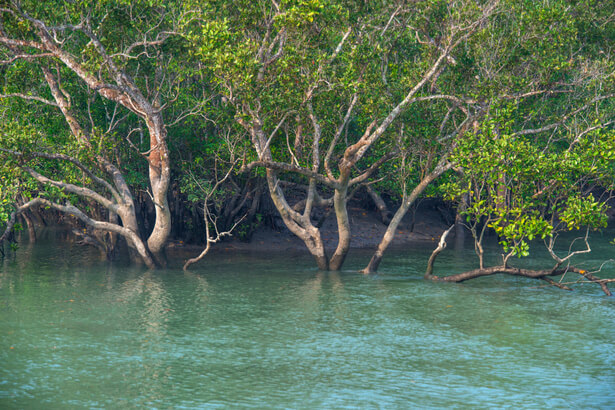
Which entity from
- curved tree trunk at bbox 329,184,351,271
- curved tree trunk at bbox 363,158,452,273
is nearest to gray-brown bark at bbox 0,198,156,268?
curved tree trunk at bbox 329,184,351,271

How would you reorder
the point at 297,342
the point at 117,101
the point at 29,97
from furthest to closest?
1. the point at 117,101
2. the point at 29,97
3. the point at 297,342

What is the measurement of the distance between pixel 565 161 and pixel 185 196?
54.9 feet

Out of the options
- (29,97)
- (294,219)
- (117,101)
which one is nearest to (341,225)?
(294,219)

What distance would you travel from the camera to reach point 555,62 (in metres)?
23.0

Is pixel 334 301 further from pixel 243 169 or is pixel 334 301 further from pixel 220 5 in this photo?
pixel 220 5

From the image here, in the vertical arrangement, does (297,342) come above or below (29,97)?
below

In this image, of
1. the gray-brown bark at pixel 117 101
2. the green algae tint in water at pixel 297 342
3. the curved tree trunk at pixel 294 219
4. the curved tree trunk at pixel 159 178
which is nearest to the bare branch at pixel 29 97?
the gray-brown bark at pixel 117 101

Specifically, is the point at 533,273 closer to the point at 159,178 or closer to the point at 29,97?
the point at 159,178

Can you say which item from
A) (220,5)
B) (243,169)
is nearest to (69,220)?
(243,169)

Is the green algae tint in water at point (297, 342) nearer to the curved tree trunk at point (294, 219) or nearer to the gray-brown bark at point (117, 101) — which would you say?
the curved tree trunk at point (294, 219)

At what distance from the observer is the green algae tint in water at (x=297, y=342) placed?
12.8 metres

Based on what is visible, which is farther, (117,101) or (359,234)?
(359,234)

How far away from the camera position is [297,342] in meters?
16.5

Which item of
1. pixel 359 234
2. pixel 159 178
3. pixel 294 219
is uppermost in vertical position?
pixel 159 178
